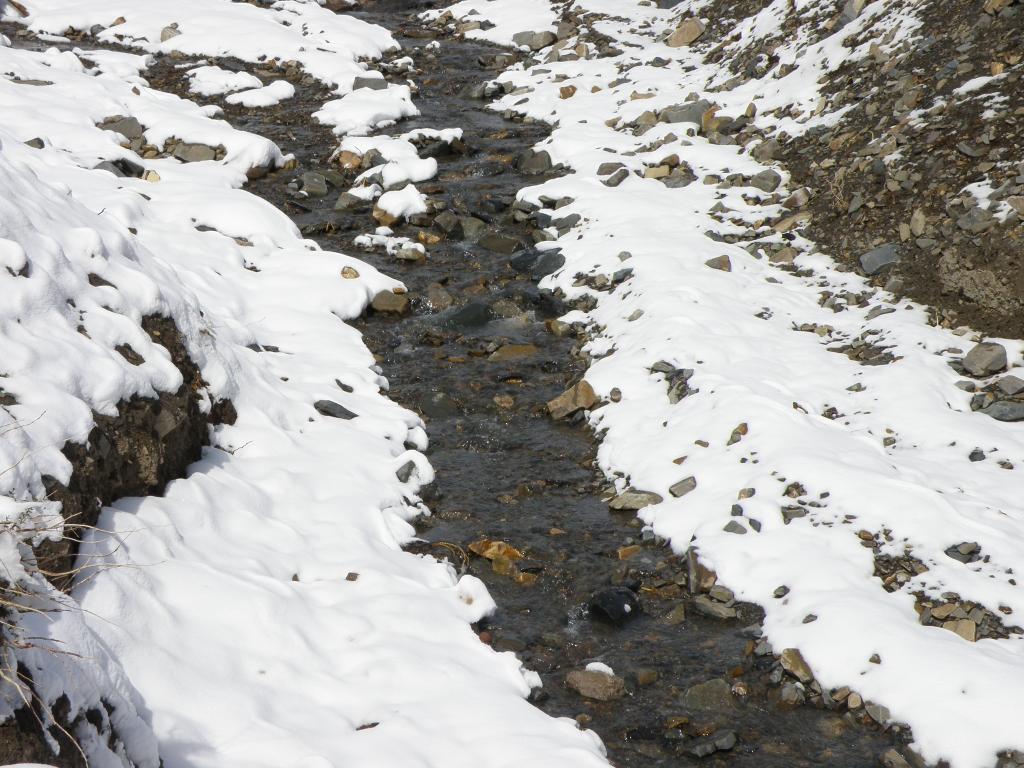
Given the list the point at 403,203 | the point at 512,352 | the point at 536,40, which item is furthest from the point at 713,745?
the point at 536,40

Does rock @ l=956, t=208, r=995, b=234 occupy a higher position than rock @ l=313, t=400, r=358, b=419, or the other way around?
rock @ l=956, t=208, r=995, b=234

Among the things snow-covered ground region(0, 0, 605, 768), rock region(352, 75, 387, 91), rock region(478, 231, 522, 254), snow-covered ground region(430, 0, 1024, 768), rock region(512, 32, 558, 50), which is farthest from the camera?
rock region(512, 32, 558, 50)

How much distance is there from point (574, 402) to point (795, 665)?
11.6ft

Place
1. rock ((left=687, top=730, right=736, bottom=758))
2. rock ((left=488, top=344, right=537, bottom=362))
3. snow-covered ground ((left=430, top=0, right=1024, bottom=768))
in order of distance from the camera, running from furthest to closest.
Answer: rock ((left=488, top=344, right=537, bottom=362)), snow-covered ground ((left=430, top=0, right=1024, bottom=768)), rock ((left=687, top=730, right=736, bottom=758))

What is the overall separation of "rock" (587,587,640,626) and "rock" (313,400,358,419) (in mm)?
2872

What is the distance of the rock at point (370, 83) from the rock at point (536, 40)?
414cm

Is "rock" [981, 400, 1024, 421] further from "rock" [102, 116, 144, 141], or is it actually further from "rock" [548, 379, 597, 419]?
"rock" [102, 116, 144, 141]

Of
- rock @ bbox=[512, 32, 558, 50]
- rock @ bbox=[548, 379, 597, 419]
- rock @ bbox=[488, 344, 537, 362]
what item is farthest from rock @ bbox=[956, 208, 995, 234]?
rock @ bbox=[512, 32, 558, 50]

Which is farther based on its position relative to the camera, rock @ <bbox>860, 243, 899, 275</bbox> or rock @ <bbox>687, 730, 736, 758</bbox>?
rock @ <bbox>860, 243, 899, 275</bbox>

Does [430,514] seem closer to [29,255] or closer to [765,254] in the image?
[29,255]

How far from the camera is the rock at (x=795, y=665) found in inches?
215

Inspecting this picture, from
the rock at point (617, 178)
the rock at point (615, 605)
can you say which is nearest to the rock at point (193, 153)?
the rock at point (617, 178)

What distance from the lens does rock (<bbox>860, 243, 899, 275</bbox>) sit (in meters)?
9.21

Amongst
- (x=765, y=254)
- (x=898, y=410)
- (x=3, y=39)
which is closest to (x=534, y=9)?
(x=3, y=39)
